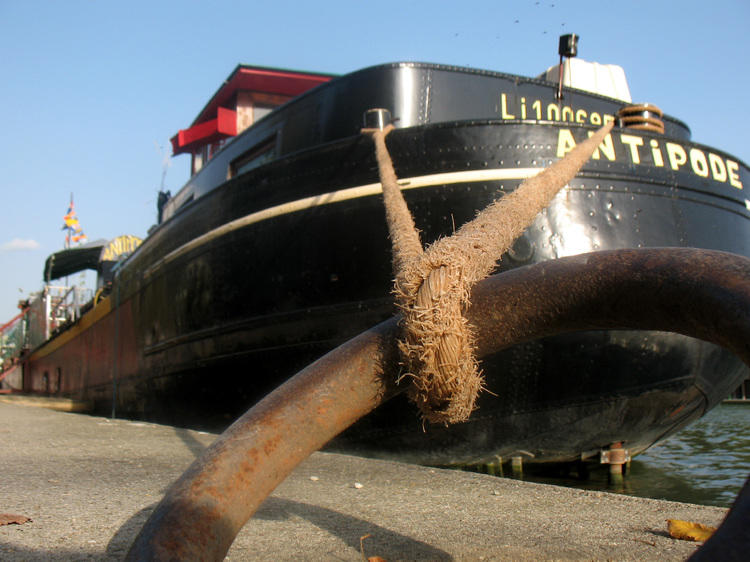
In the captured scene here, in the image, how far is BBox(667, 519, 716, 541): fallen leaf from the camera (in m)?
2.20

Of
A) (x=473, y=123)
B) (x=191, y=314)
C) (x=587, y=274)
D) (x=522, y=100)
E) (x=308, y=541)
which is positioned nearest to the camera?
(x=587, y=274)

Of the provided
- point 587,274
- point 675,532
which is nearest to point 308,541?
point 675,532

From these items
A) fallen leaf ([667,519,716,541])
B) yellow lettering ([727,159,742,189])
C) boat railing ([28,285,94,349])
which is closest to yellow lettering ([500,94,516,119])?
yellow lettering ([727,159,742,189])

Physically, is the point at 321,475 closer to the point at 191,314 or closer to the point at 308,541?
the point at 308,541

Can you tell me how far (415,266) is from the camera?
1189 mm

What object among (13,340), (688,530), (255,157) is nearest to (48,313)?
(13,340)

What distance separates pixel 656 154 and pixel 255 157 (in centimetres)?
344

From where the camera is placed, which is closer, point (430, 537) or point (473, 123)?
point (430, 537)

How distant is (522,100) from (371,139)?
4.87ft

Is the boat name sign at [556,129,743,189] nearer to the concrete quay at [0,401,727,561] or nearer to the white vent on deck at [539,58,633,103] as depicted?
the white vent on deck at [539,58,633,103]

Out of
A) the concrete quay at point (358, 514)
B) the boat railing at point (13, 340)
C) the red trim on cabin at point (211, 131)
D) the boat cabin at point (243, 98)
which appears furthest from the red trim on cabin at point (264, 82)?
the boat railing at point (13, 340)

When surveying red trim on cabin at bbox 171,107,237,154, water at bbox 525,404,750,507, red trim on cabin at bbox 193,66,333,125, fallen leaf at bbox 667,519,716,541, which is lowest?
water at bbox 525,404,750,507

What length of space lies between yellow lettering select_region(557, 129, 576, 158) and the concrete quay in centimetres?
217

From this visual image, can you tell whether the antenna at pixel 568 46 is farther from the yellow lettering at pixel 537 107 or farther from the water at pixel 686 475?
the water at pixel 686 475
